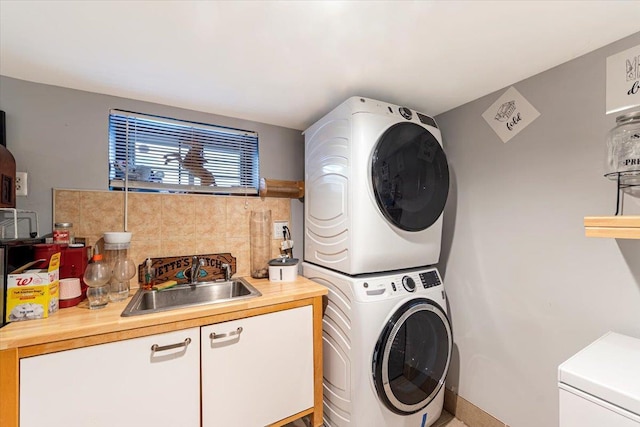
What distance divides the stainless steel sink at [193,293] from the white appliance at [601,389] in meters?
1.37

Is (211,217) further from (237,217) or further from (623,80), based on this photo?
(623,80)

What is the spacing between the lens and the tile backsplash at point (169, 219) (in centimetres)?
156

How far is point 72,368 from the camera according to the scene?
3.42ft

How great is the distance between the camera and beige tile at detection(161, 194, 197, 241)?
177 cm

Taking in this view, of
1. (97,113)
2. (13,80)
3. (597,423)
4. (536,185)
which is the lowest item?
(597,423)

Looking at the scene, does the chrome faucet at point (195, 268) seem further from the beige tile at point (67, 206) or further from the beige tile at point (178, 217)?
the beige tile at point (67, 206)

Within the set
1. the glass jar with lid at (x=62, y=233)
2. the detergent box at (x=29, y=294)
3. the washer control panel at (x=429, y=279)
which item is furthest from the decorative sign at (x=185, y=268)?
the washer control panel at (x=429, y=279)

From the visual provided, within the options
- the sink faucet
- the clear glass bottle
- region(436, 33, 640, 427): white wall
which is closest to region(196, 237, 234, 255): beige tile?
the sink faucet

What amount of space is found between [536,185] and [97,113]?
8.66ft

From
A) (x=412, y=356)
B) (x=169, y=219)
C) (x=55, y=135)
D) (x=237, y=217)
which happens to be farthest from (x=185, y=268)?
(x=412, y=356)

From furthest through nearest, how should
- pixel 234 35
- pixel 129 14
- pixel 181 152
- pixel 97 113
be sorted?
1. pixel 181 152
2. pixel 97 113
3. pixel 234 35
4. pixel 129 14

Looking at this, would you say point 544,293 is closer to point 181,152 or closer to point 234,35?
point 234,35

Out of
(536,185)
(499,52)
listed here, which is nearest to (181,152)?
(499,52)

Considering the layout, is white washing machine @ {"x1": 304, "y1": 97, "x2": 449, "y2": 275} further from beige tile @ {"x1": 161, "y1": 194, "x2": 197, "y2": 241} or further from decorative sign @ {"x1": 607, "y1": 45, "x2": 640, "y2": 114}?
beige tile @ {"x1": 161, "y1": 194, "x2": 197, "y2": 241}
